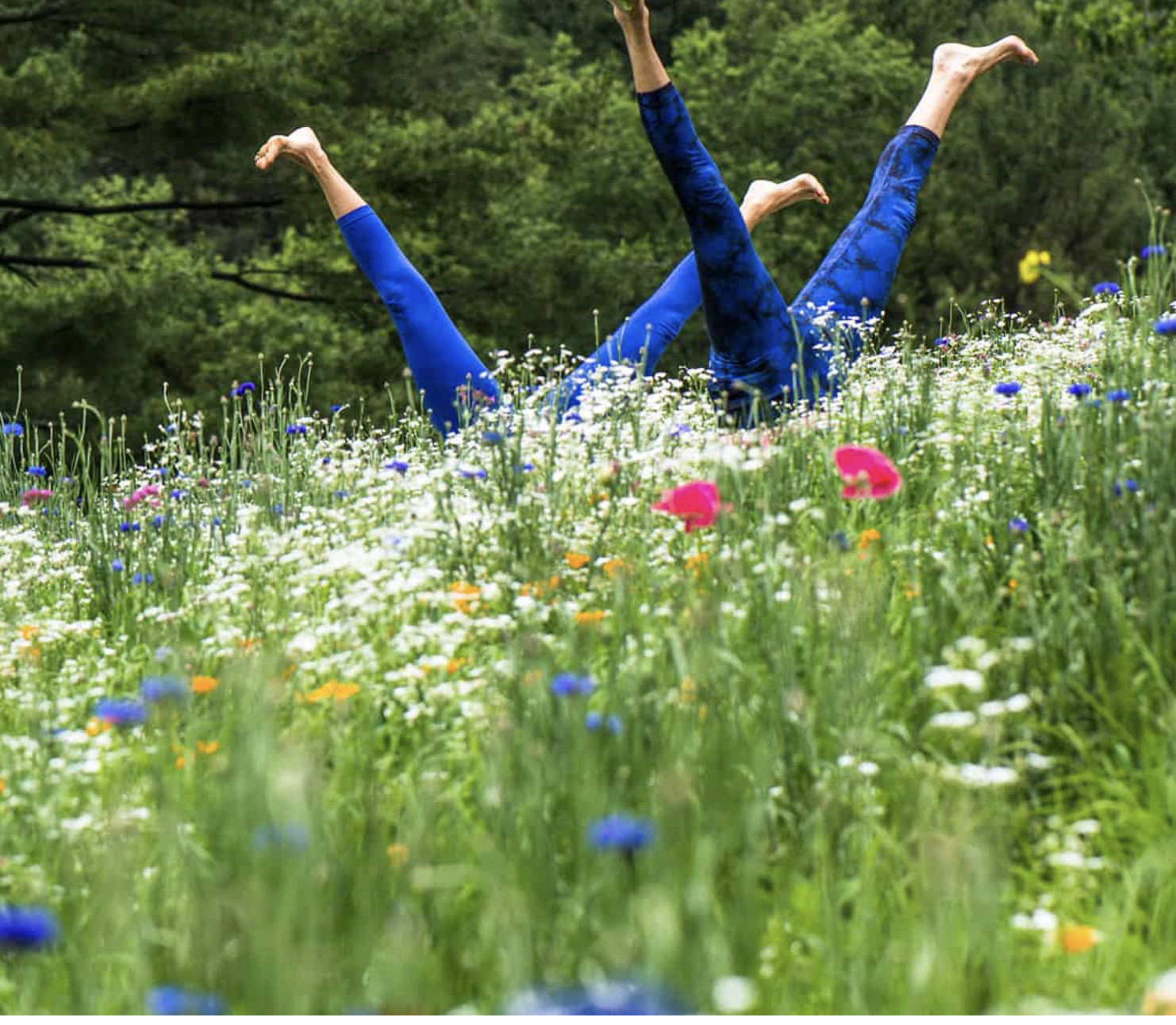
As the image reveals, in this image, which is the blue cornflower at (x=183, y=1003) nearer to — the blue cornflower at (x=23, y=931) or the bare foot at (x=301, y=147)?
the blue cornflower at (x=23, y=931)

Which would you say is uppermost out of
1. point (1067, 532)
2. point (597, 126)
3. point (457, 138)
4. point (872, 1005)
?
point (597, 126)

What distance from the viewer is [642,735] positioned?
1.95 meters

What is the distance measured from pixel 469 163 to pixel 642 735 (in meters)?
13.3

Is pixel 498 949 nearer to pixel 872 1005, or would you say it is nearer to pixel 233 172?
pixel 872 1005

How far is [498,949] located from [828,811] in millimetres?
515

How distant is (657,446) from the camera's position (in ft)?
10.7

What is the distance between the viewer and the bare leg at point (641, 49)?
4.00 metres

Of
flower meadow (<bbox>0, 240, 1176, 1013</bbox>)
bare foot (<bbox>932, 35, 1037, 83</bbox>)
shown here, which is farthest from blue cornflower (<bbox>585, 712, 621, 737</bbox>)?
bare foot (<bbox>932, 35, 1037, 83</bbox>)

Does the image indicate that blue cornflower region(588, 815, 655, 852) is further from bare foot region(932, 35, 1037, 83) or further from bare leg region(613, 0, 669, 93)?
bare foot region(932, 35, 1037, 83)

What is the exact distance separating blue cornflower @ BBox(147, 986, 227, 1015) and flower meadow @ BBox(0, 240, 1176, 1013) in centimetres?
2

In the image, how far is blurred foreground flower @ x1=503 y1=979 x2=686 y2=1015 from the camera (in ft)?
4.14

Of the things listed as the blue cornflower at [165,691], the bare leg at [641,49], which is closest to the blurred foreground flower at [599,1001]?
the blue cornflower at [165,691]

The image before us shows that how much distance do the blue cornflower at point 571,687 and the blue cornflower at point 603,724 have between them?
0.13ft

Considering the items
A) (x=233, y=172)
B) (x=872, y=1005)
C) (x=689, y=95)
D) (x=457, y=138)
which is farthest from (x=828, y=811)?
(x=689, y=95)
